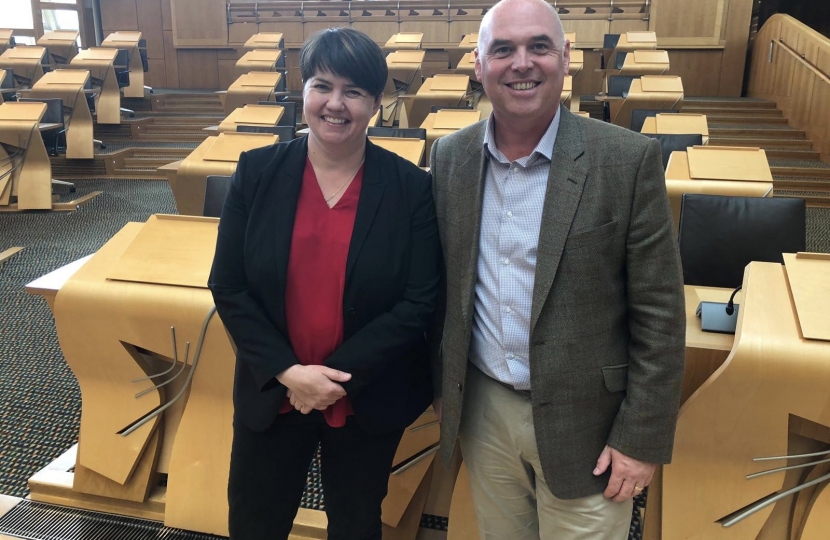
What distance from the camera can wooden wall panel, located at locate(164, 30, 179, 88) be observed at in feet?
28.6

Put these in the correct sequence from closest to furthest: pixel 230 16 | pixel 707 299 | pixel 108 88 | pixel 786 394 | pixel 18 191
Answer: pixel 786 394
pixel 707 299
pixel 18 191
pixel 108 88
pixel 230 16

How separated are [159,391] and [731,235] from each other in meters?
1.54

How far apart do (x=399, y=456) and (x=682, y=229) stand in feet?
3.28

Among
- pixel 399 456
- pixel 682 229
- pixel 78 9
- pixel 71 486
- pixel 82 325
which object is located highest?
pixel 78 9

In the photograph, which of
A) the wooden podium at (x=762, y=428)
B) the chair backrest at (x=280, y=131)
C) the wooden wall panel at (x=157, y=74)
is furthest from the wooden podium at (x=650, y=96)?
the wooden wall panel at (x=157, y=74)

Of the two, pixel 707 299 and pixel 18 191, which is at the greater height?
pixel 707 299

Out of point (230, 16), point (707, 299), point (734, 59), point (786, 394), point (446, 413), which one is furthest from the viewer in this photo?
point (230, 16)

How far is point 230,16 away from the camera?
842 centimetres

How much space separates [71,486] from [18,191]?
3436 mm

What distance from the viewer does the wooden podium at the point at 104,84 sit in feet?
19.3

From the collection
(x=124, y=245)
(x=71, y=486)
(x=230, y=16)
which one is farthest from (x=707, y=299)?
(x=230, y=16)

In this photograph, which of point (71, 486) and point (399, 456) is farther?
point (71, 486)

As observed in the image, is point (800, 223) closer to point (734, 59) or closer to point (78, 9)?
point (734, 59)

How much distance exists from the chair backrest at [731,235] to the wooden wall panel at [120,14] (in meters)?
8.80
